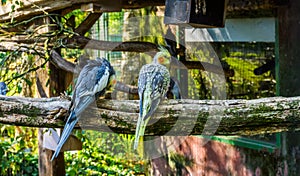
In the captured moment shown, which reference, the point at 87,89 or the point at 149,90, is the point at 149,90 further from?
the point at 87,89

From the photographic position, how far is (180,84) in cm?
556

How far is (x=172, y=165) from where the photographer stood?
5.89 m

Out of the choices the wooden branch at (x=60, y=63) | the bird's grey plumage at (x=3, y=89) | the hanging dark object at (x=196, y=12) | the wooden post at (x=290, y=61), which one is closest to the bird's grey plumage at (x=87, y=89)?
the hanging dark object at (x=196, y=12)

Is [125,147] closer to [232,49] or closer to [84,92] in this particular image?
[232,49]

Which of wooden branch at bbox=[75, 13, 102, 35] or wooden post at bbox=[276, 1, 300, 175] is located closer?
wooden post at bbox=[276, 1, 300, 175]

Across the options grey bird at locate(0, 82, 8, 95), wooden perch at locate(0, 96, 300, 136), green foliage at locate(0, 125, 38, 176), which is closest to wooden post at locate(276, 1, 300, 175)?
wooden perch at locate(0, 96, 300, 136)

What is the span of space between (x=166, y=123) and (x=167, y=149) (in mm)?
3932

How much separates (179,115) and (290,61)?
2.22 metres

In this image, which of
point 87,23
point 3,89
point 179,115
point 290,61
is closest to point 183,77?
point 87,23

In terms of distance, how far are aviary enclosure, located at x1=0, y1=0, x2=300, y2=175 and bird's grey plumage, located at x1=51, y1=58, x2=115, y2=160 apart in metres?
0.05

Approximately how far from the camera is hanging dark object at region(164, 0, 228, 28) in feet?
9.50

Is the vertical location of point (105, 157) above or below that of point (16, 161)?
below

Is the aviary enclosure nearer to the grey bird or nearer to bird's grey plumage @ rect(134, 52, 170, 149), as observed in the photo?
bird's grey plumage @ rect(134, 52, 170, 149)

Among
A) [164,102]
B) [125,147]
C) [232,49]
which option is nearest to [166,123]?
[164,102]
